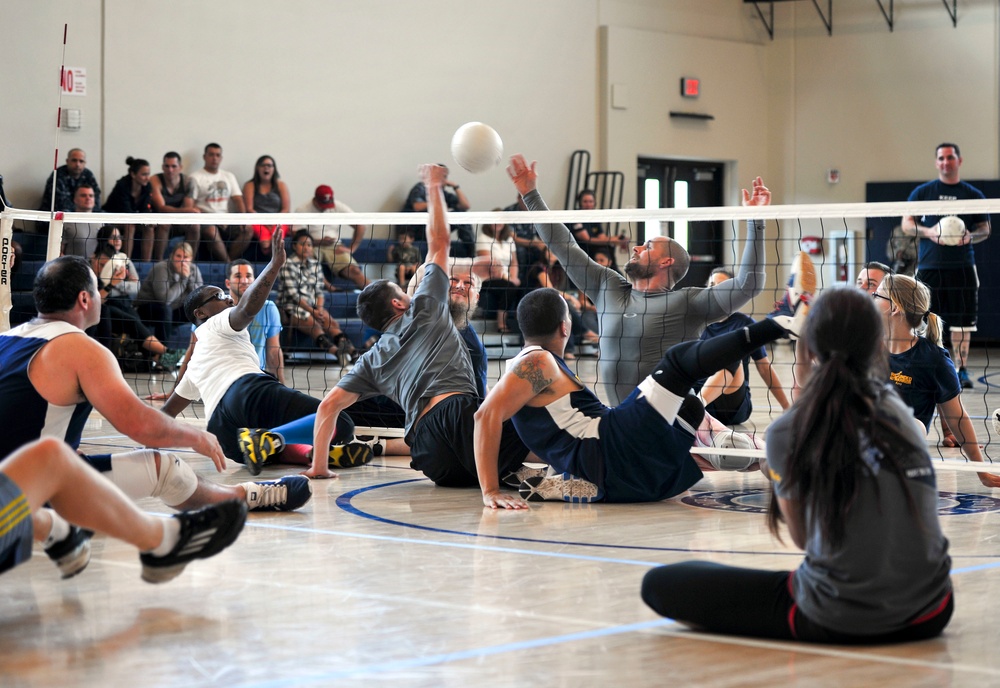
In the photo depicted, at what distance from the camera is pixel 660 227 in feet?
56.9

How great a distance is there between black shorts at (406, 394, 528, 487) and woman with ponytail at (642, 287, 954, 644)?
266cm

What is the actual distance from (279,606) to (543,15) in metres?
14.8

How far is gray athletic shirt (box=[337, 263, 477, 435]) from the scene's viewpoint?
5.94 meters

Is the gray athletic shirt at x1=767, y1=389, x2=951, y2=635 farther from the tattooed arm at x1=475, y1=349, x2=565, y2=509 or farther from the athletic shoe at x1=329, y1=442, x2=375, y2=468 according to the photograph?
the athletic shoe at x1=329, y1=442, x2=375, y2=468

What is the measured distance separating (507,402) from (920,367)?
1984mm

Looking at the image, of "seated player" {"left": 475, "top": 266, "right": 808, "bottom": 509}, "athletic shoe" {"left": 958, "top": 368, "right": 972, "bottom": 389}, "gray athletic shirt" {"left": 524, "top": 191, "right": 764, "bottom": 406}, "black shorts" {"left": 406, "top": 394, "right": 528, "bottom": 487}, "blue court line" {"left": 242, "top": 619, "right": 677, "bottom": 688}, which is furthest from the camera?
"athletic shoe" {"left": 958, "top": 368, "right": 972, "bottom": 389}

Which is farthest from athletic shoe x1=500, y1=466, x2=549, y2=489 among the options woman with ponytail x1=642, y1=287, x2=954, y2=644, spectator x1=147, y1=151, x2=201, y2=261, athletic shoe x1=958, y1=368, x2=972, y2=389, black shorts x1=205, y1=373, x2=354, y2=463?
spectator x1=147, y1=151, x2=201, y2=261

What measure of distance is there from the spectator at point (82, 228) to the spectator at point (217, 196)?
1.19 meters

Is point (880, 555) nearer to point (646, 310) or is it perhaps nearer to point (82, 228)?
point (646, 310)

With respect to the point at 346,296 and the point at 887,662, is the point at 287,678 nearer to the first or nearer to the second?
the point at 887,662

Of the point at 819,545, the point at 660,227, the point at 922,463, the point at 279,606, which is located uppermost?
the point at 660,227

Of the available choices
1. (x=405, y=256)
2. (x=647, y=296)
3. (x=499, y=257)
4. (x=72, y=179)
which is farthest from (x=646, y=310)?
(x=499, y=257)

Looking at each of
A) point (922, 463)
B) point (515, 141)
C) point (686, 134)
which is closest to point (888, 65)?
point (686, 134)

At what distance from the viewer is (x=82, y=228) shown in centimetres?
1187
